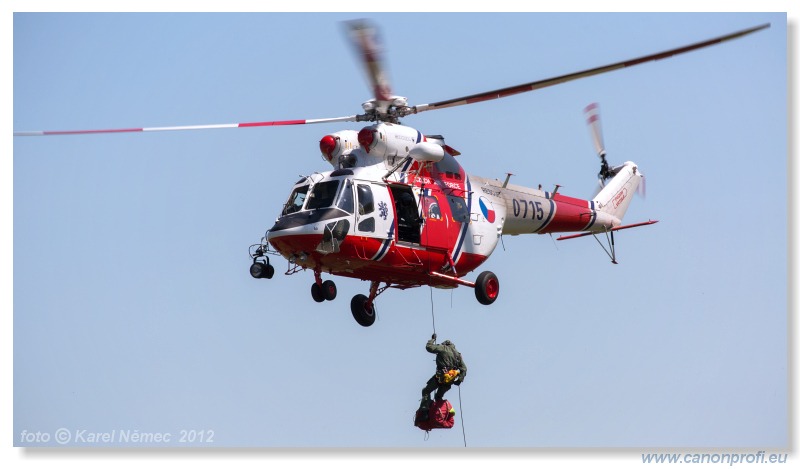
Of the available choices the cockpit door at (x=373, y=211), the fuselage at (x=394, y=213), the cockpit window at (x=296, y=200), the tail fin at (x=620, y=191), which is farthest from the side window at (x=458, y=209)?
the tail fin at (x=620, y=191)

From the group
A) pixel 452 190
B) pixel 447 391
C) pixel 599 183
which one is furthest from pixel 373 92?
pixel 599 183

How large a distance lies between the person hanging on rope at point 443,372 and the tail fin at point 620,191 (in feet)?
18.1

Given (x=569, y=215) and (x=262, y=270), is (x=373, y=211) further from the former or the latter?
(x=569, y=215)

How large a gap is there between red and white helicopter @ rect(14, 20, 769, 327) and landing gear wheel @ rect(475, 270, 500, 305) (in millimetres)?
18

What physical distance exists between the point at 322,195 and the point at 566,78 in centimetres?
460

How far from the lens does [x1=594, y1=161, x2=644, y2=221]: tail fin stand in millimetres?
27359

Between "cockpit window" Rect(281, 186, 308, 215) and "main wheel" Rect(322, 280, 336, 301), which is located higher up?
"cockpit window" Rect(281, 186, 308, 215)

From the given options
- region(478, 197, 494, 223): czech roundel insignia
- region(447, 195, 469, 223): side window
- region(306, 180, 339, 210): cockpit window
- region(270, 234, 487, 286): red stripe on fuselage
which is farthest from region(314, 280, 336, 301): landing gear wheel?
region(478, 197, 494, 223): czech roundel insignia

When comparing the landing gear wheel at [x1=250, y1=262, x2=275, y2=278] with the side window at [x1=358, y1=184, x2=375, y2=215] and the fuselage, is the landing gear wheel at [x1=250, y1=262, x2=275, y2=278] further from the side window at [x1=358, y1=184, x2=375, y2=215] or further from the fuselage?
the side window at [x1=358, y1=184, x2=375, y2=215]

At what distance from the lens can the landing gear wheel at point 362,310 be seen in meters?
24.1

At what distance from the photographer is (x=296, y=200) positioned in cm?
2245

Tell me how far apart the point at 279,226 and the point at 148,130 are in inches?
104

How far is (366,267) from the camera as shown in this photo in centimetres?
2248

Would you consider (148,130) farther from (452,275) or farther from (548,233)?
(548,233)
